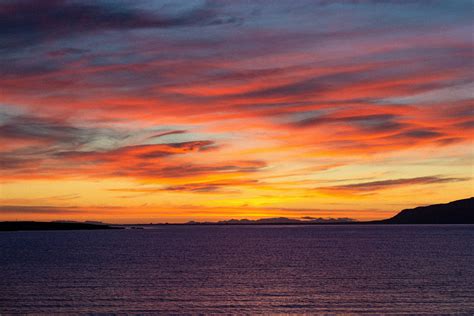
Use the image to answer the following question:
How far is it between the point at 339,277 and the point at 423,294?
1698 centimetres

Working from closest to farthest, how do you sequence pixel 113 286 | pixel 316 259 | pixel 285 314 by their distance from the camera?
pixel 285 314 → pixel 113 286 → pixel 316 259

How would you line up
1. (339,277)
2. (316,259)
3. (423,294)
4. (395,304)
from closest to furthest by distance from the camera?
(395,304) → (423,294) → (339,277) → (316,259)

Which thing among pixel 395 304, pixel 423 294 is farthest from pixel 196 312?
pixel 423 294

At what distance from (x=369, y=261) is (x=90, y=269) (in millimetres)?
46243

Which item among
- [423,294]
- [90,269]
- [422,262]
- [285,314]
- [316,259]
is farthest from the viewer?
[316,259]

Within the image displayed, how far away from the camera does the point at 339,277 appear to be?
7431cm

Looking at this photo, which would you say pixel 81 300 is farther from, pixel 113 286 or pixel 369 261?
pixel 369 261

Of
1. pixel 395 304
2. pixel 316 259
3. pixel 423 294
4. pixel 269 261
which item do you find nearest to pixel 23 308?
pixel 395 304

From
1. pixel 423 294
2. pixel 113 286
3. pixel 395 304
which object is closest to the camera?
pixel 395 304

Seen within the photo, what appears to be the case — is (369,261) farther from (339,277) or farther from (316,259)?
(339,277)

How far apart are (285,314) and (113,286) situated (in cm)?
2422

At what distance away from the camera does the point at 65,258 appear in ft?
348

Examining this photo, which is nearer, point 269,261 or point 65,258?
point 269,261

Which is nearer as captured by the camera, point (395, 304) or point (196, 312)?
point (196, 312)
